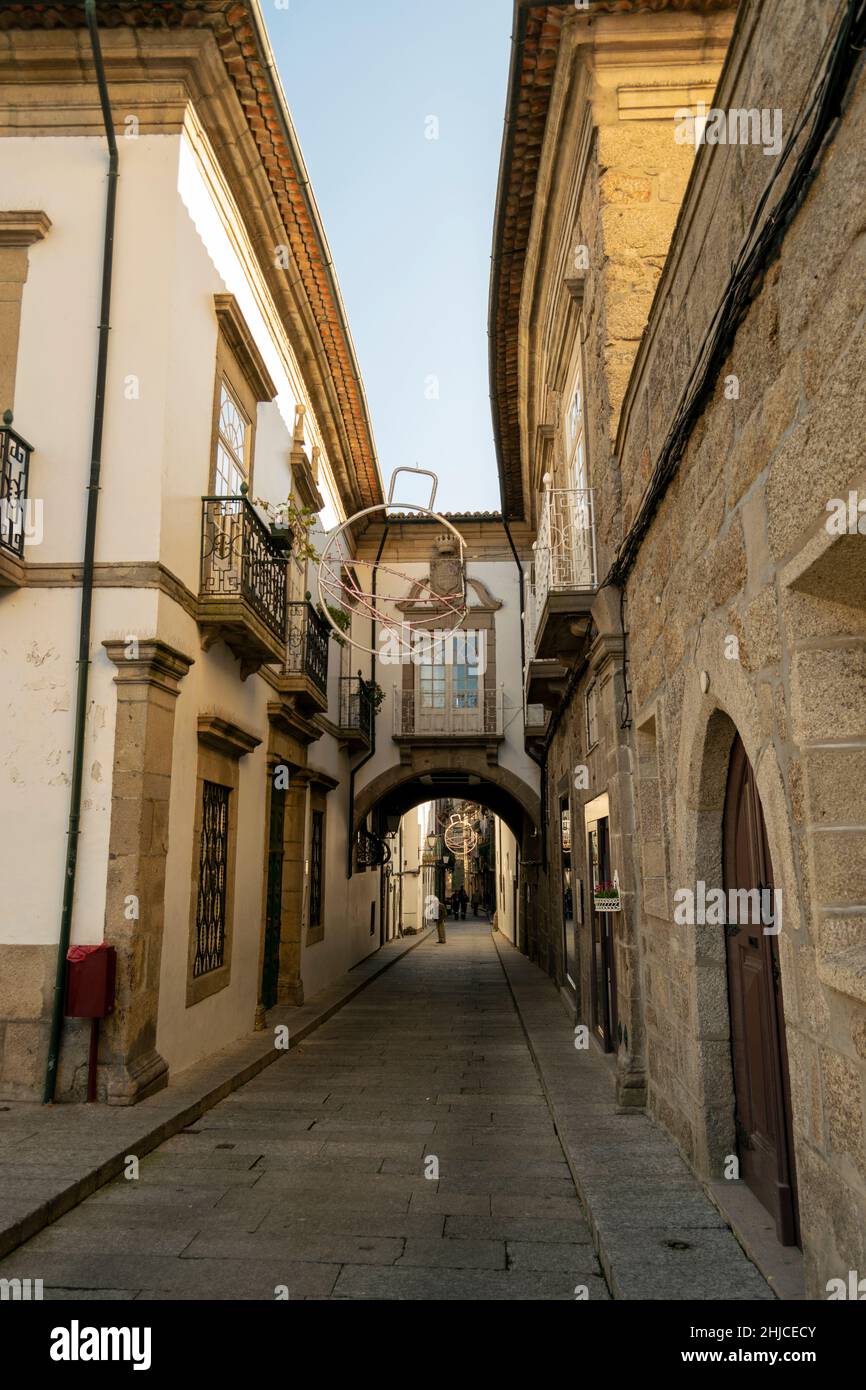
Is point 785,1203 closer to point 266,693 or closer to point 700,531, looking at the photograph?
point 700,531

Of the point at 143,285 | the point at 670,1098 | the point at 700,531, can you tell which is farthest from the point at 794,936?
the point at 143,285

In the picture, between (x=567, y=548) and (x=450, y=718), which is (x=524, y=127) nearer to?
(x=567, y=548)

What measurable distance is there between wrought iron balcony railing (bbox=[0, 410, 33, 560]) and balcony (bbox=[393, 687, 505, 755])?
34.0 ft

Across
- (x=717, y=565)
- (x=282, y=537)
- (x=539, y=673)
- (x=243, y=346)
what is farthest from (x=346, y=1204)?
(x=243, y=346)

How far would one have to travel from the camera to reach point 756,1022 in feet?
13.2

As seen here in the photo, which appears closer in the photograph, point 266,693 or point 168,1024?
point 168,1024

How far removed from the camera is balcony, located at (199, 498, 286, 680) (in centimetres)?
771

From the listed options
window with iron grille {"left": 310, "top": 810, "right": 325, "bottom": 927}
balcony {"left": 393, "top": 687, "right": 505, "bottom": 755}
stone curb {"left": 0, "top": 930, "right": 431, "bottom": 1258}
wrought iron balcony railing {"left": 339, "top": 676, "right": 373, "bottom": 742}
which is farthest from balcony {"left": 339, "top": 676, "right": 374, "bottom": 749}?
stone curb {"left": 0, "top": 930, "right": 431, "bottom": 1258}

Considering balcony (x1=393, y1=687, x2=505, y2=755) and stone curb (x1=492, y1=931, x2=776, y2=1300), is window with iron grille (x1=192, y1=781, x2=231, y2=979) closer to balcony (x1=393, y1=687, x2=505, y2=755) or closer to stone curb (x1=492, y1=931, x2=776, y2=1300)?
stone curb (x1=492, y1=931, x2=776, y2=1300)

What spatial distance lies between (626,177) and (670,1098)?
20.4ft

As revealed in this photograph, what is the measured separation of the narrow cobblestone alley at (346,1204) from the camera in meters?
3.75

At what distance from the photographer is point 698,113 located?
Answer: 710 cm

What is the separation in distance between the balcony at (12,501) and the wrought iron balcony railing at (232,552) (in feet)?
4.91

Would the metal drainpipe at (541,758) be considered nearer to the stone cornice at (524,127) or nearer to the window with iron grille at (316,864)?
the window with iron grille at (316,864)
